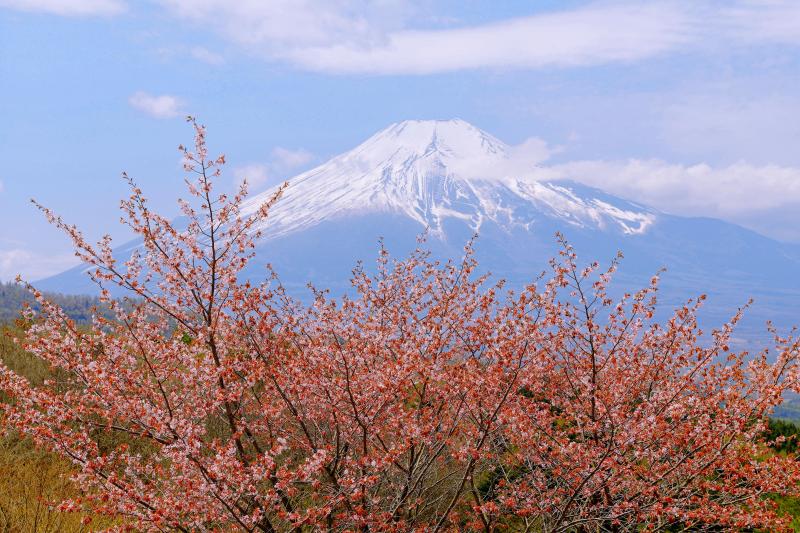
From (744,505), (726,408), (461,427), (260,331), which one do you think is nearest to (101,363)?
(260,331)

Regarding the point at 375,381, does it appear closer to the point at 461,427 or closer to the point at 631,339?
the point at 461,427

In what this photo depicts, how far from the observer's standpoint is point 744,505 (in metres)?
10.8

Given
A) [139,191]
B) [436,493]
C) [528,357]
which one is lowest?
[436,493]

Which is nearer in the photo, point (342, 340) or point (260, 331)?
point (260, 331)

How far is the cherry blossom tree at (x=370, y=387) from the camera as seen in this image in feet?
22.9

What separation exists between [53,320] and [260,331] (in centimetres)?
237

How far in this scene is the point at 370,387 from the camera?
7906mm

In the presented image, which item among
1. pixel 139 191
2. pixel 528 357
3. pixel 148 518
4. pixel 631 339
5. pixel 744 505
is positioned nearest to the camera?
pixel 148 518

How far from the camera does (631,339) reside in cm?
917

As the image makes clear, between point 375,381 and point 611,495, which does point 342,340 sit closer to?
point 375,381

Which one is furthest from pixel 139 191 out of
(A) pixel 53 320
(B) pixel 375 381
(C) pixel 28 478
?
(C) pixel 28 478

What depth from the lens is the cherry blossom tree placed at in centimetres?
699

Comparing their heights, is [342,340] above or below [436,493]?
above

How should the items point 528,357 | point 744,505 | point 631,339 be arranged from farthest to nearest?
point 744,505 < point 631,339 < point 528,357
